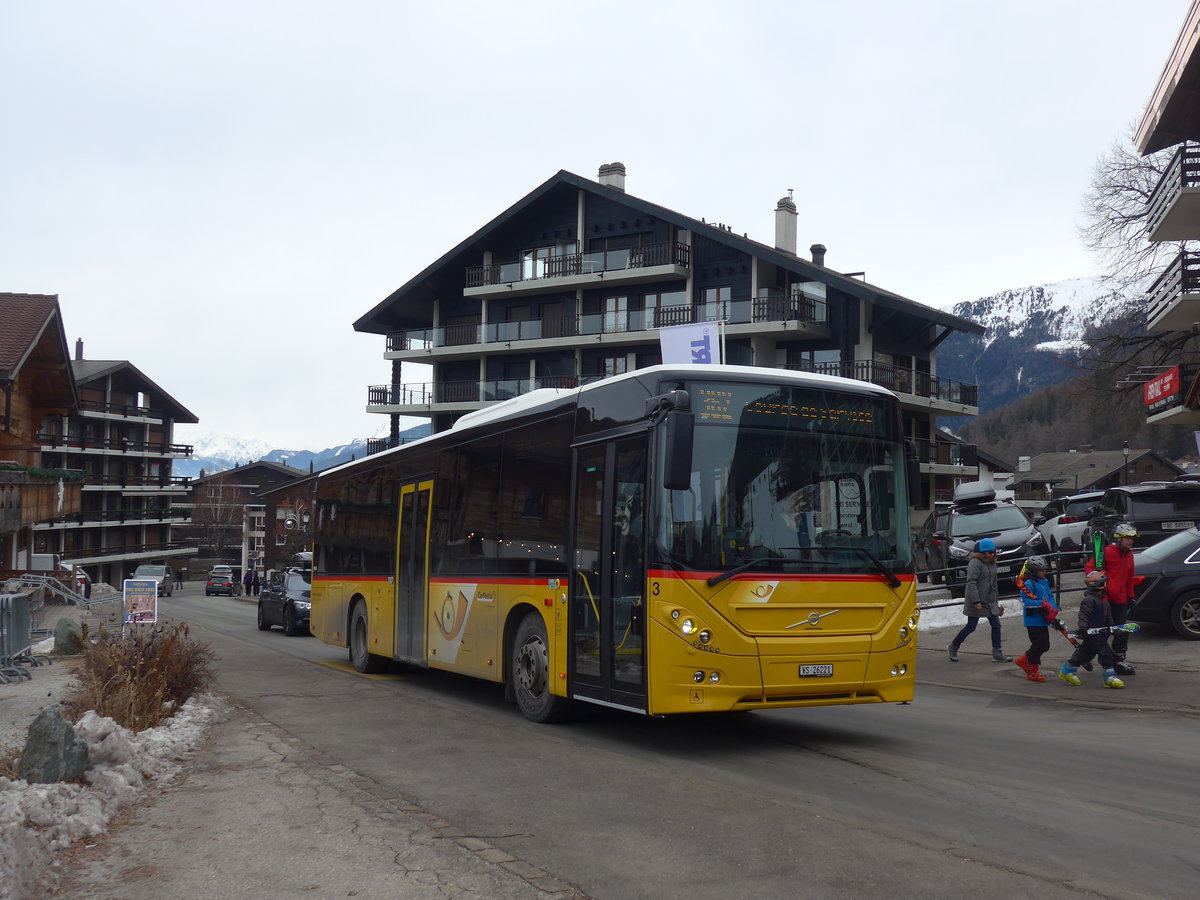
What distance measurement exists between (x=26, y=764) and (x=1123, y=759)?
26.1 ft

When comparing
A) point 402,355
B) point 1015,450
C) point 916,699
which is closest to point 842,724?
point 916,699

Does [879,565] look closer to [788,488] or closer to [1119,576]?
[788,488]

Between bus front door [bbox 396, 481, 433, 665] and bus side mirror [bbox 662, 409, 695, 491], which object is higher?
bus side mirror [bbox 662, 409, 695, 491]

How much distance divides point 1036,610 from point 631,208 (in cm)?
3932

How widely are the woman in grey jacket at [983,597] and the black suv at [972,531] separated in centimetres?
772

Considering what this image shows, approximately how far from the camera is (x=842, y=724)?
11.2 m

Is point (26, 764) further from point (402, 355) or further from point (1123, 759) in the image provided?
point (402, 355)

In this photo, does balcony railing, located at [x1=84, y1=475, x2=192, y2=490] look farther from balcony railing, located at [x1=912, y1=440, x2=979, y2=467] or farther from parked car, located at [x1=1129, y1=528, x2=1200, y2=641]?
parked car, located at [x1=1129, y1=528, x2=1200, y2=641]

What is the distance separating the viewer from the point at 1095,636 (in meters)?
13.1

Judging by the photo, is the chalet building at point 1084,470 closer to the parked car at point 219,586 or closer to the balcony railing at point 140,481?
the parked car at point 219,586

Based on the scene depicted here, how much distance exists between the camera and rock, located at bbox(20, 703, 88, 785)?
706cm

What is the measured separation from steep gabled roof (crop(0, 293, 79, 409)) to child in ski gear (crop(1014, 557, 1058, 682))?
72.4 feet

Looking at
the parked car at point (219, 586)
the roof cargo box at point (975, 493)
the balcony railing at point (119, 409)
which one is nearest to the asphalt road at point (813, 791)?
the roof cargo box at point (975, 493)

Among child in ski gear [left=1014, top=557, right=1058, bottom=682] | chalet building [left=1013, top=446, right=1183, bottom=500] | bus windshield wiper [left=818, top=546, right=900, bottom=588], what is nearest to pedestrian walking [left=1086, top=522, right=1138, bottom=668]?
child in ski gear [left=1014, top=557, right=1058, bottom=682]
